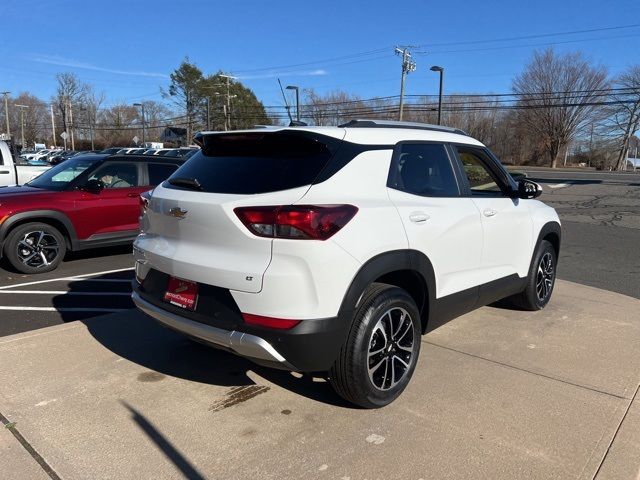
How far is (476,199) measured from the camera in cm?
426

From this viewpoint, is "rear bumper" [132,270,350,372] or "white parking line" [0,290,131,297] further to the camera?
"white parking line" [0,290,131,297]

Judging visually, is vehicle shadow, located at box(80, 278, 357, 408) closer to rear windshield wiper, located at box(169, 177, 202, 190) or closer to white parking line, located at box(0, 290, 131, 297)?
white parking line, located at box(0, 290, 131, 297)

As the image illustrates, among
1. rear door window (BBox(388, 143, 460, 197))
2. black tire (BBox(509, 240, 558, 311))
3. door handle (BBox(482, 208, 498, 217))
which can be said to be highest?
rear door window (BBox(388, 143, 460, 197))

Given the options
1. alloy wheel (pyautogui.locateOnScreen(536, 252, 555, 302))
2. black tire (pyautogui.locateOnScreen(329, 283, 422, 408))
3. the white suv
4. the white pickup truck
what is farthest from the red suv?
alloy wheel (pyautogui.locateOnScreen(536, 252, 555, 302))

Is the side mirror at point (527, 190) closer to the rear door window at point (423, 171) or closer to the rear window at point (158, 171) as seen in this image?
the rear door window at point (423, 171)

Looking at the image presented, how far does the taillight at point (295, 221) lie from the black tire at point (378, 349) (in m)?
0.52

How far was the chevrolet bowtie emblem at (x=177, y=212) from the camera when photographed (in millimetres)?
3264

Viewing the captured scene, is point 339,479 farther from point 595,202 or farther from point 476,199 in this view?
point 595,202

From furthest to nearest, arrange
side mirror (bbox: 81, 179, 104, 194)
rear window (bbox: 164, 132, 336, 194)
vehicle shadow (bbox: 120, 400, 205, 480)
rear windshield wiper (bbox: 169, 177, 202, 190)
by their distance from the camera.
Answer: side mirror (bbox: 81, 179, 104, 194)
rear windshield wiper (bbox: 169, 177, 202, 190)
rear window (bbox: 164, 132, 336, 194)
vehicle shadow (bbox: 120, 400, 205, 480)

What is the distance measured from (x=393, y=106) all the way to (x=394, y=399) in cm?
5221

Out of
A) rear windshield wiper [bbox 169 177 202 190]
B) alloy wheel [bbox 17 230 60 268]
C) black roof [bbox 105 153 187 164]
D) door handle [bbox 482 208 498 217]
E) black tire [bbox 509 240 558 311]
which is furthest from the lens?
black roof [bbox 105 153 187 164]

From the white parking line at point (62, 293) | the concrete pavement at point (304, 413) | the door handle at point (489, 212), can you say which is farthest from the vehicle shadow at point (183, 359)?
the door handle at point (489, 212)

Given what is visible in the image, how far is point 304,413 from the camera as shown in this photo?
10.9 ft

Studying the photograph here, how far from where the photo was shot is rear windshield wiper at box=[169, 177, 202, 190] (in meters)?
3.39
